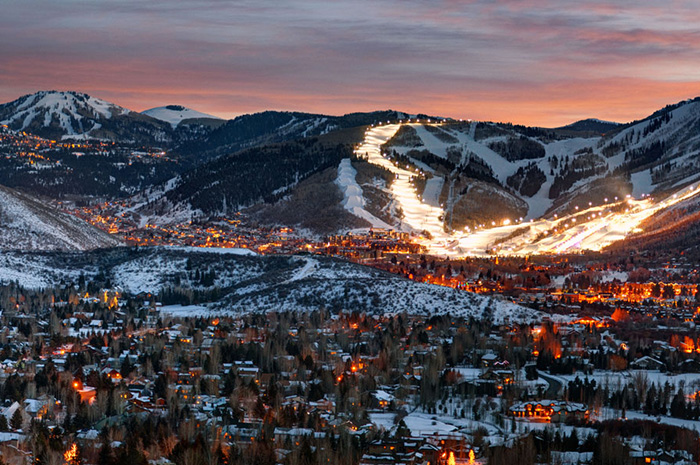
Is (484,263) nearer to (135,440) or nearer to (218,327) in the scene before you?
(218,327)

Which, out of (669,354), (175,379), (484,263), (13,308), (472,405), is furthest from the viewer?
(484,263)

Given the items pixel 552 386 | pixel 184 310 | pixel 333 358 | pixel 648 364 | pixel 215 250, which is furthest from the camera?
pixel 215 250

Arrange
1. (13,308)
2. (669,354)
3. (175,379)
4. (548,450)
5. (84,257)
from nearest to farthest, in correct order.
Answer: (548,450) < (175,379) < (669,354) < (13,308) < (84,257)

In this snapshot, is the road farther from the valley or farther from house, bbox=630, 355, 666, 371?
house, bbox=630, 355, 666, 371

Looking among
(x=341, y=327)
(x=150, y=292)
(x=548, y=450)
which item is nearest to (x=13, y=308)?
(x=150, y=292)

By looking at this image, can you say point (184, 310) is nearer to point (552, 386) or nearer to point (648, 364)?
point (648, 364)

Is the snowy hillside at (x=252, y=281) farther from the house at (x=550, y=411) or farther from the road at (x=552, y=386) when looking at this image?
the house at (x=550, y=411)

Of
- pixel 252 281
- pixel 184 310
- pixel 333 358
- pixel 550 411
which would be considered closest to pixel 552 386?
pixel 550 411

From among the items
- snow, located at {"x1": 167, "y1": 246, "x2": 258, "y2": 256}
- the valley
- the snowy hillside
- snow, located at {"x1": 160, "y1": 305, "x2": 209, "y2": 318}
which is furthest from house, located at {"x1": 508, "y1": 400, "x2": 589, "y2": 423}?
snow, located at {"x1": 167, "y1": 246, "x2": 258, "y2": 256}
